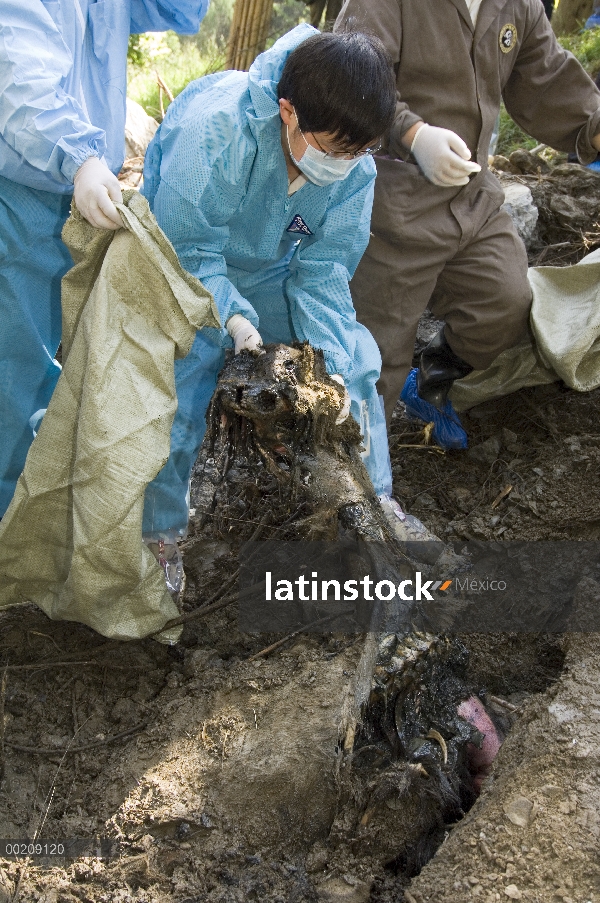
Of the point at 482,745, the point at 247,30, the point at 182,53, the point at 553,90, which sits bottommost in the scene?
the point at 182,53

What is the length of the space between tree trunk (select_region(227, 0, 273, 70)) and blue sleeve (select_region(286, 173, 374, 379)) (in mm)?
3924

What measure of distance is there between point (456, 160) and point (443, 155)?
4cm

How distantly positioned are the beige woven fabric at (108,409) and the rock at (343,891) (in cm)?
79

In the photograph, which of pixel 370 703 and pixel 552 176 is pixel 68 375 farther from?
pixel 552 176

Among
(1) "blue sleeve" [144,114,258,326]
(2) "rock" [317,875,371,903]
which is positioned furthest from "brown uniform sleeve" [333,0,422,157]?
(2) "rock" [317,875,371,903]

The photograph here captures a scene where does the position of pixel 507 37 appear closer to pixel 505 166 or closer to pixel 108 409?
pixel 505 166

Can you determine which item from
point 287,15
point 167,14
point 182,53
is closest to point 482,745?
point 167,14

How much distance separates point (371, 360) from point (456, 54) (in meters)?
1.04

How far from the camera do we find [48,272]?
211cm

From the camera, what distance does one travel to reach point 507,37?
2623mm

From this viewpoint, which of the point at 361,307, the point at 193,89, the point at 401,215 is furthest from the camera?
the point at 361,307

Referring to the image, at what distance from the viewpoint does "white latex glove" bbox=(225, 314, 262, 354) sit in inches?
78.7

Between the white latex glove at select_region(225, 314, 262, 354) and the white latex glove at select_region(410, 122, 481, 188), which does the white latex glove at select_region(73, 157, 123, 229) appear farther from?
the white latex glove at select_region(410, 122, 481, 188)

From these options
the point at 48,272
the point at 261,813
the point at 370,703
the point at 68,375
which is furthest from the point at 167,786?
the point at 48,272
